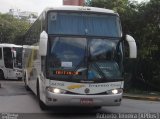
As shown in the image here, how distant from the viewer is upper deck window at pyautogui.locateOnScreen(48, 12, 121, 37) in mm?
12883

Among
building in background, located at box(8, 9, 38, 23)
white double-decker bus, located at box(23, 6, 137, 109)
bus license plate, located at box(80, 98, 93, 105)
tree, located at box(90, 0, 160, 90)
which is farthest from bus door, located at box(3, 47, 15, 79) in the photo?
building in background, located at box(8, 9, 38, 23)

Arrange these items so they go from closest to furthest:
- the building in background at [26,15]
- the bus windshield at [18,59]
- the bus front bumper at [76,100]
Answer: the bus front bumper at [76,100], the bus windshield at [18,59], the building in background at [26,15]

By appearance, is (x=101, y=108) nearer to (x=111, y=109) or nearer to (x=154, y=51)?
(x=111, y=109)

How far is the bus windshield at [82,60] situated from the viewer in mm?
12391

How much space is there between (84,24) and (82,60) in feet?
4.21

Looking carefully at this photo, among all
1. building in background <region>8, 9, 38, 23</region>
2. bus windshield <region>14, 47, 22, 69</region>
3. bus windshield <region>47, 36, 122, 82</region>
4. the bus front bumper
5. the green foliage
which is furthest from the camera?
building in background <region>8, 9, 38, 23</region>

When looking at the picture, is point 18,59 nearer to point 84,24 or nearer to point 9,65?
point 9,65

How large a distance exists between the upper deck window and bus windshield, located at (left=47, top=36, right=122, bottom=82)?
0.95 feet

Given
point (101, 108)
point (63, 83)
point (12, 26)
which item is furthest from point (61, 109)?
point (12, 26)

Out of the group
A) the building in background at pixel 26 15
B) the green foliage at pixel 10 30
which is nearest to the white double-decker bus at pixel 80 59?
the green foliage at pixel 10 30

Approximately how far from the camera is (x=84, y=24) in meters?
13.1

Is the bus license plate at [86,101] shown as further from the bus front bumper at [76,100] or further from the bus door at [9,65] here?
the bus door at [9,65]

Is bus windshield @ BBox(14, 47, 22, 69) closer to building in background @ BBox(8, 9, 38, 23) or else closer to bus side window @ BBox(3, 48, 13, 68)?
bus side window @ BBox(3, 48, 13, 68)

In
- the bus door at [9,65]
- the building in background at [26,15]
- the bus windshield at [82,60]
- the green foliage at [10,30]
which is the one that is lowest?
the building in background at [26,15]
